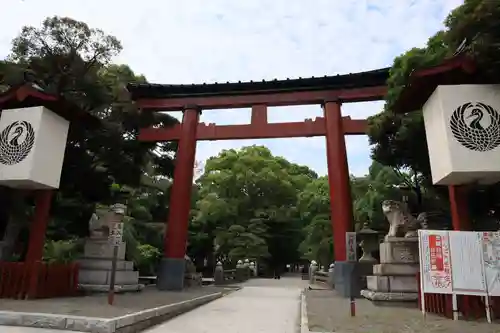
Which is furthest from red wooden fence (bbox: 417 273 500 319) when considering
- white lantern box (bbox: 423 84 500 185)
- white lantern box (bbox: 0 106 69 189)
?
white lantern box (bbox: 0 106 69 189)

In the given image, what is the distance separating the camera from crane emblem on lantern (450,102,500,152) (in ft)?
28.4

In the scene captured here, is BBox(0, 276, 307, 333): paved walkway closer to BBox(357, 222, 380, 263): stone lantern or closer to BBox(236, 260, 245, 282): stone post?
BBox(357, 222, 380, 263): stone lantern

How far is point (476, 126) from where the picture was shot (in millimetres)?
8836

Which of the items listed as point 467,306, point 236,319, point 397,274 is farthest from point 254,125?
point 467,306

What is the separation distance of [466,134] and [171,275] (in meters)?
12.0

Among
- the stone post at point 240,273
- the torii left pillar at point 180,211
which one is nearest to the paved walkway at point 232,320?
the torii left pillar at point 180,211

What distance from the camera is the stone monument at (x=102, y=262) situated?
12.7m

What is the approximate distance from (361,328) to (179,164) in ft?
39.0

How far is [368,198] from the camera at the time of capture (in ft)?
68.2

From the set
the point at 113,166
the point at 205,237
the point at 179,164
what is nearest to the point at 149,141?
the point at 179,164

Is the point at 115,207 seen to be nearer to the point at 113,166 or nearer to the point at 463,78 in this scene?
the point at 113,166

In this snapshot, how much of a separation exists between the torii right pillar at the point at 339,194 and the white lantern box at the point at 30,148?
10202 millimetres

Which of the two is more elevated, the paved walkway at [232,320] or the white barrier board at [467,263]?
the white barrier board at [467,263]

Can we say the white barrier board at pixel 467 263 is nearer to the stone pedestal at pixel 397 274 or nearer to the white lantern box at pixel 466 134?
the white lantern box at pixel 466 134
